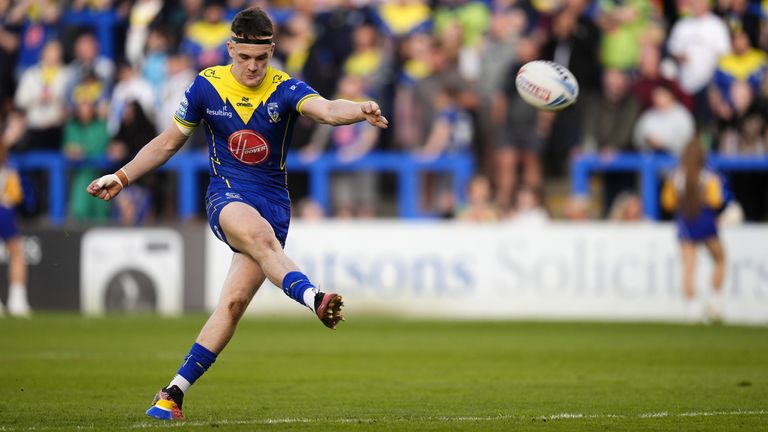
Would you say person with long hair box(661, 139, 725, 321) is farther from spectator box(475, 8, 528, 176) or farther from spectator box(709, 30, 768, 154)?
spectator box(475, 8, 528, 176)

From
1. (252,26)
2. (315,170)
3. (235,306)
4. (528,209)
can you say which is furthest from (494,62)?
(235,306)

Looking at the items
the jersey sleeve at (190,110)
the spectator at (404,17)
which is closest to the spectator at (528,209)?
the spectator at (404,17)

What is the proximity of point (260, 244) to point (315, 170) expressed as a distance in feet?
44.7

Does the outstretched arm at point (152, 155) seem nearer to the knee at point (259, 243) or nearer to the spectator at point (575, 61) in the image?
the knee at point (259, 243)

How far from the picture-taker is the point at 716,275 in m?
19.5

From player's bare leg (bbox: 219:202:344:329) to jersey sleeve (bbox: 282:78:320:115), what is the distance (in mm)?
715

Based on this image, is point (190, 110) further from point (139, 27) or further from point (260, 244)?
point (139, 27)

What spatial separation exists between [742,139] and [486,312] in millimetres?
4863

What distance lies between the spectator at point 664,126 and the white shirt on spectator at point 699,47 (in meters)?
0.54

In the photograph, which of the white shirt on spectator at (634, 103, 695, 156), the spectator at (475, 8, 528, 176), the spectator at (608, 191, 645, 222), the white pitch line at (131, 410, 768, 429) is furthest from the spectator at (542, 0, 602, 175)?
the white pitch line at (131, 410, 768, 429)

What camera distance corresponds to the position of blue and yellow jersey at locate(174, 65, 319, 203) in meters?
8.83

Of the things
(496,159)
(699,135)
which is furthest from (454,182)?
(699,135)

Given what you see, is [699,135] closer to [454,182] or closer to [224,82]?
[454,182]

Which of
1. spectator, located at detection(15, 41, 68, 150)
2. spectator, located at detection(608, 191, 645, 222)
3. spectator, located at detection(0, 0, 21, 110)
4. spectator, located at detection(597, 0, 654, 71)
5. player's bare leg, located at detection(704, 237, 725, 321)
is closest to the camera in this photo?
player's bare leg, located at detection(704, 237, 725, 321)
